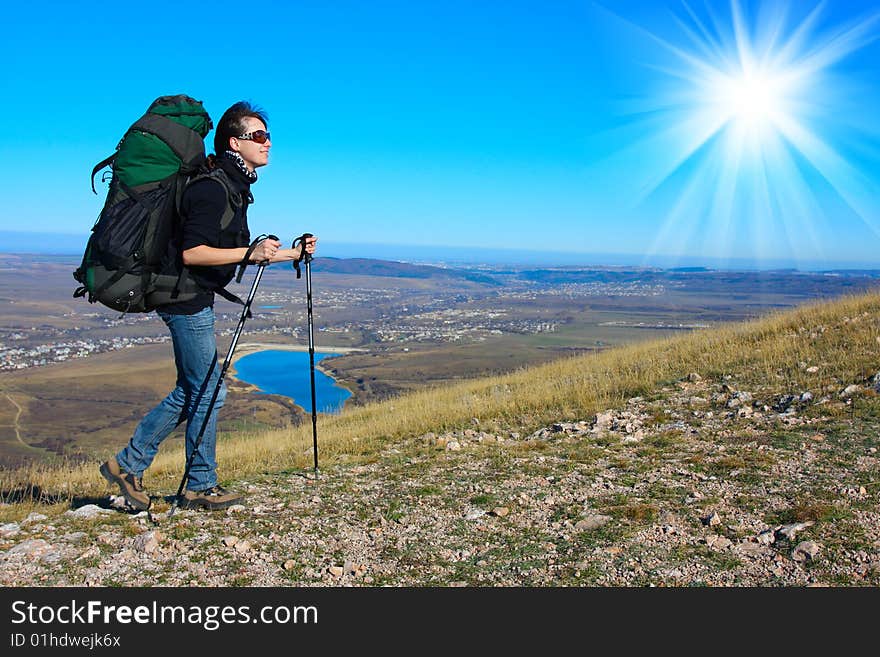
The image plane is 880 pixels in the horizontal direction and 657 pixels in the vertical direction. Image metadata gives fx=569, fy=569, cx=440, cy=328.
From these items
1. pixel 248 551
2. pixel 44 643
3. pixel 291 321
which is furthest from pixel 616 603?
pixel 291 321

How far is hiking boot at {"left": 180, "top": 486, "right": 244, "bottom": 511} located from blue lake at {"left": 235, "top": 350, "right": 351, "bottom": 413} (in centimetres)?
2714

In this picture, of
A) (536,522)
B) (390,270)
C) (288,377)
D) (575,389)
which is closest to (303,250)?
(536,522)

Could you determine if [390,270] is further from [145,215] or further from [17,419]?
[145,215]

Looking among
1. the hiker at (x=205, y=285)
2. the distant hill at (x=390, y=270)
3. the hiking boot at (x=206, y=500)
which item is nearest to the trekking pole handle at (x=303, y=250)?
Result: the hiker at (x=205, y=285)

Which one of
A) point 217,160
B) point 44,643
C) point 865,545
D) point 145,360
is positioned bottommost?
point 145,360

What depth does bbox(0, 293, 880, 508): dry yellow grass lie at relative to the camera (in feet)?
24.1

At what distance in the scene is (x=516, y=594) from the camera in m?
3.40

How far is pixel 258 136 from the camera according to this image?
4508 millimetres

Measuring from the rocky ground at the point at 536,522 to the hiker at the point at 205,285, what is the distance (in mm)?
340

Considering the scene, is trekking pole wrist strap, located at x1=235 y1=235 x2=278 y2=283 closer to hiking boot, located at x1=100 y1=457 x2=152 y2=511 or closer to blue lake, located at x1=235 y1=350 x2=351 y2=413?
hiking boot, located at x1=100 y1=457 x2=152 y2=511

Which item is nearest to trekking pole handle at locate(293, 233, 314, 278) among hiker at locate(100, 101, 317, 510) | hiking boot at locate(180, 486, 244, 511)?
hiker at locate(100, 101, 317, 510)

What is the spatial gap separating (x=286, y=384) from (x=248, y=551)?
41.9m

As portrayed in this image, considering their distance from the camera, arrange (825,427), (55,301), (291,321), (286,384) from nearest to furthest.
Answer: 1. (825,427)
2. (286,384)
3. (291,321)
4. (55,301)

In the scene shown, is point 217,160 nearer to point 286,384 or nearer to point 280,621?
point 280,621
